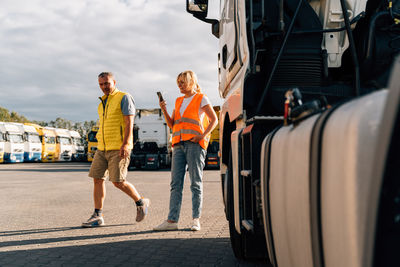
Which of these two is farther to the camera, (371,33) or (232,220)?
(232,220)

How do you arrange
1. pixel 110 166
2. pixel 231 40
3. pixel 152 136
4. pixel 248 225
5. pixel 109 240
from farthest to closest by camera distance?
pixel 152 136 → pixel 110 166 → pixel 109 240 → pixel 231 40 → pixel 248 225

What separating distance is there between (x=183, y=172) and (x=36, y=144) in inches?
1492

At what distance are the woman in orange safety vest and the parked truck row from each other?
3304 centimetres

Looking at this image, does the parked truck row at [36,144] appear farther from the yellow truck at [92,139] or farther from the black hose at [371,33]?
the black hose at [371,33]

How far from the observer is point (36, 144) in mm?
40250

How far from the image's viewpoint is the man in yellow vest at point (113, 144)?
5648 mm

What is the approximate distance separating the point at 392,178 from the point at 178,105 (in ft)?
15.4

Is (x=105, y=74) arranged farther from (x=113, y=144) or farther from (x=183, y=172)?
(x=183, y=172)

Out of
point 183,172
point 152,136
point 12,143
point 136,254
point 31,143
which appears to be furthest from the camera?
point 31,143

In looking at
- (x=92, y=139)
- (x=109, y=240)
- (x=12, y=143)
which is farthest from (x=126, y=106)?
(x=12, y=143)

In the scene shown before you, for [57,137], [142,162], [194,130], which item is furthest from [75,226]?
[57,137]

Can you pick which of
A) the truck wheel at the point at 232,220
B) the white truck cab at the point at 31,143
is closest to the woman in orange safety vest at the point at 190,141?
the truck wheel at the point at 232,220

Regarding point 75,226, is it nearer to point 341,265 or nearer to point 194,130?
point 194,130

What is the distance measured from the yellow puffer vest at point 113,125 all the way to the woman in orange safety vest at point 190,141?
64 cm
